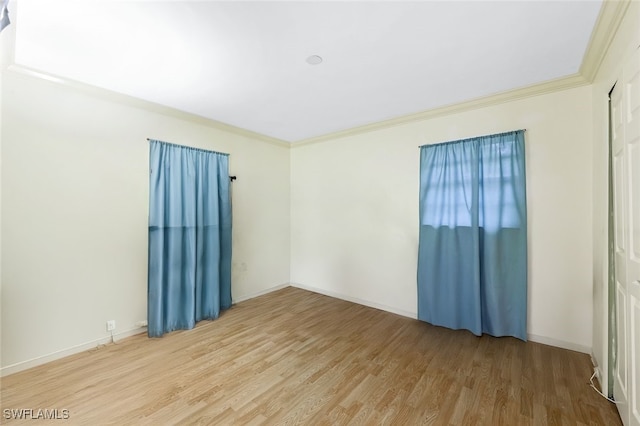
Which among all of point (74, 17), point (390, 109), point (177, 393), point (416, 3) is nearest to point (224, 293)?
point (177, 393)

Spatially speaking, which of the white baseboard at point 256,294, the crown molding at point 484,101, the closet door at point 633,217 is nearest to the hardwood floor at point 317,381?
the closet door at point 633,217

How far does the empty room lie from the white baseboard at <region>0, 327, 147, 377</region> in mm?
17

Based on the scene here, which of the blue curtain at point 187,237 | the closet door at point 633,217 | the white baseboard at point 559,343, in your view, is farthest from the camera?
the blue curtain at point 187,237

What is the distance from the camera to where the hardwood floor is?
1.64 m

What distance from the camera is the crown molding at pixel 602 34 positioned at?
144cm

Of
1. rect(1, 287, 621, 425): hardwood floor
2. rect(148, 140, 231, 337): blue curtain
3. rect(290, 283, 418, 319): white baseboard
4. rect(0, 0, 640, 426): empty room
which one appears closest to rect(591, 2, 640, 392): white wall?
rect(0, 0, 640, 426): empty room

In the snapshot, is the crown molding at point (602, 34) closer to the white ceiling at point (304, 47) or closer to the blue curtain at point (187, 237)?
the white ceiling at point (304, 47)

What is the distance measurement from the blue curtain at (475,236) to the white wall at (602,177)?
1.56 feet

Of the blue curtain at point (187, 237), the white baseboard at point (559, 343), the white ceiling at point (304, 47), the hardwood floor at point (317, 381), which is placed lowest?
the hardwood floor at point (317, 381)

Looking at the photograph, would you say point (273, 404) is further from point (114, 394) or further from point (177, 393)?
point (114, 394)

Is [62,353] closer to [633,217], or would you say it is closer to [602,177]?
[633,217]

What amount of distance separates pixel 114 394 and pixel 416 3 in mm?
3429

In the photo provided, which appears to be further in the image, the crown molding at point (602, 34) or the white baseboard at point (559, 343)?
the white baseboard at point (559, 343)

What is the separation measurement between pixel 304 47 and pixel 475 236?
249cm
